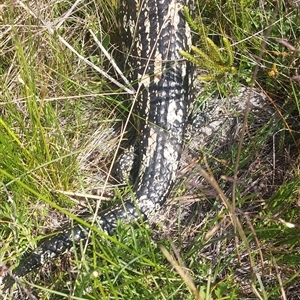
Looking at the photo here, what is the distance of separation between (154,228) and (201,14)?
1.36 metres

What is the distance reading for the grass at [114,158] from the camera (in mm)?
2262

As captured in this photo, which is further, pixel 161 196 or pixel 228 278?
pixel 161 196

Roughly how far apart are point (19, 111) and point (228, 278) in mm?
Answer: 1364

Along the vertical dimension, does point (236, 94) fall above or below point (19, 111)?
below

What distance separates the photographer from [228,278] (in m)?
2.27

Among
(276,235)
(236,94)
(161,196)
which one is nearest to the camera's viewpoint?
(276,235)

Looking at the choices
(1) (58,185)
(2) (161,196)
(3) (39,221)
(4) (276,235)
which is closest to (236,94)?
(2) (161,196)

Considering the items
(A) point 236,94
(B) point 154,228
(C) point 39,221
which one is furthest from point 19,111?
(A) point 236,94

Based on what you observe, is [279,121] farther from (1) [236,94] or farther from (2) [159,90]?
(2) [159,90]

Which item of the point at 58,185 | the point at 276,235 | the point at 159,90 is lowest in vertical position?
the point at 276,235

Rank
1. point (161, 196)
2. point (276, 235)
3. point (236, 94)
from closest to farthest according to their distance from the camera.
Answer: point (276, 235)
point (161, 196)
point (236, 94)

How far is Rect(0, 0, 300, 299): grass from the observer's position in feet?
7.42

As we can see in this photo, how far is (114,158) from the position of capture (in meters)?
2.52

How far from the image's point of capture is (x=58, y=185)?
2615 millimetres
